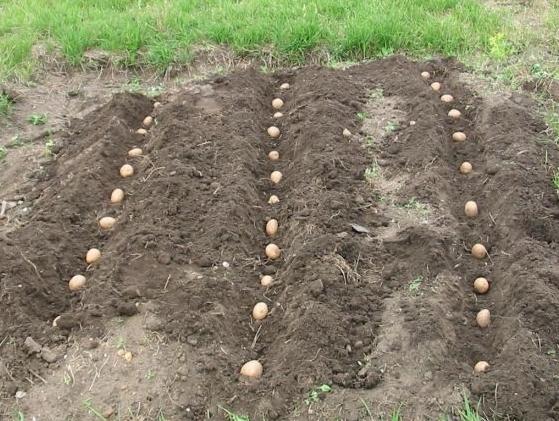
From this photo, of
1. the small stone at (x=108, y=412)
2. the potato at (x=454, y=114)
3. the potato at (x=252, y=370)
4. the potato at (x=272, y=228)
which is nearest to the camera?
the small stone at (x=108, y=412)

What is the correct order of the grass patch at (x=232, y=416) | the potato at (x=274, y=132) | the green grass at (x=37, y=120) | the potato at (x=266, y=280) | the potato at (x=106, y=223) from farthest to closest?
the green grass at (x=37, y=120)
the potato at (x=274, y=132)
the potato at (x=106, y=223)
the potato at (x=266, y=280)
the grass patch at (x=232, y=416)

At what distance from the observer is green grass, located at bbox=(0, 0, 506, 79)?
6.75 m

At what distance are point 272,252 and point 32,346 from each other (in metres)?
1.52

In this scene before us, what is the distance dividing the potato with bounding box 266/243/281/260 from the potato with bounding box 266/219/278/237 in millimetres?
194

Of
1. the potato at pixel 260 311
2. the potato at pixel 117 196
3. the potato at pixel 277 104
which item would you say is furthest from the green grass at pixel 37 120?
the potato at pixel 260 311

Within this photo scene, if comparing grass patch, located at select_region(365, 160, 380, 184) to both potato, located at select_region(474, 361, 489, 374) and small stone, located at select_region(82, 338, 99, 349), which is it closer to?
potato, located at select_region(474, 361, 489, 374)

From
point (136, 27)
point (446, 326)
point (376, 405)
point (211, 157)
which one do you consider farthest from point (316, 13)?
point (376, 405)

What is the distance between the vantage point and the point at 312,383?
3.39 metres

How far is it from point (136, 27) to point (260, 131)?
2.27 metres

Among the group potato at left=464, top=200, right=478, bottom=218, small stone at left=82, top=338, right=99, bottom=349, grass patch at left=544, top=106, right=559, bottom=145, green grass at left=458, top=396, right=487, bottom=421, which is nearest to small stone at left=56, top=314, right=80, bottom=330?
small stone at left=82, top=338, right=99, bottom=349

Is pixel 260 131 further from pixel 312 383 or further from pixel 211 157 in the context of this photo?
pixel 312 383

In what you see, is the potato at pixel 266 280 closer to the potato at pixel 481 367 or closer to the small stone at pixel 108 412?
the small stone at pixel 108 412

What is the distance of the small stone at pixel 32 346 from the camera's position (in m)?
3.75

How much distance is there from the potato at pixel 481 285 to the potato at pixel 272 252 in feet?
4.04
